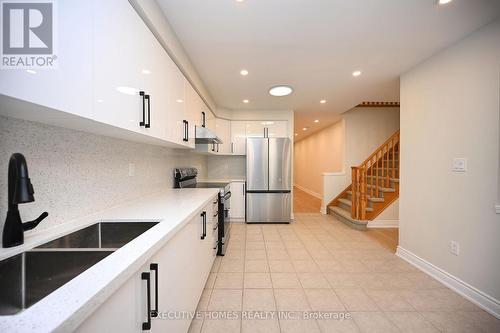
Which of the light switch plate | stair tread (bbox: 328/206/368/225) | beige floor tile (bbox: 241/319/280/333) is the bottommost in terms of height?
beige floor tile (bbox: 241/319/280/333)

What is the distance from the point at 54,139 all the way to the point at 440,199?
3.33 m

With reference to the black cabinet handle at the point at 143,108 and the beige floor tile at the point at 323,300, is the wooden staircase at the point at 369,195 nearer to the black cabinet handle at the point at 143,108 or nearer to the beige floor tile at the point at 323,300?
the beige floor tile at the point at 323,300

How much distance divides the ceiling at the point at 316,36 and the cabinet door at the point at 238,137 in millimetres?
1485

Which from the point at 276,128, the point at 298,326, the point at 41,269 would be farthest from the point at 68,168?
the point at 276,128

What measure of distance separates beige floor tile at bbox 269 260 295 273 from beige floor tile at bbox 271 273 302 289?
9 centimetres

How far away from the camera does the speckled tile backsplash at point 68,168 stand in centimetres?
94

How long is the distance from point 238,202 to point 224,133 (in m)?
1.55

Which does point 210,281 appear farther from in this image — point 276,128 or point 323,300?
point 276,128

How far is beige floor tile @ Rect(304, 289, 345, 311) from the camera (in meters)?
1.74

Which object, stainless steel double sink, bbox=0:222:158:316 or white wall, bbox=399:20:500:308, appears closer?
stainless steel double sink, bbox=0:222:158:316

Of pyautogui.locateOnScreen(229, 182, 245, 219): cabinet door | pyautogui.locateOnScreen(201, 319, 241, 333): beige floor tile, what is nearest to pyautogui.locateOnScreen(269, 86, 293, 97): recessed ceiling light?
pyautogui.locateOnScreen(229, 182, 245, 219): cabinet door

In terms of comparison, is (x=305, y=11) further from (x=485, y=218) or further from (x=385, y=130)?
(x=385, y=130)

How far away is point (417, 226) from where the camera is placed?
2508mm

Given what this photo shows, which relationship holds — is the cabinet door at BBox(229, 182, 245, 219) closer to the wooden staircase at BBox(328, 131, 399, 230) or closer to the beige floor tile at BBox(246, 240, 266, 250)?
the beige floor tile at BBox(246, 240, 266, 250)
